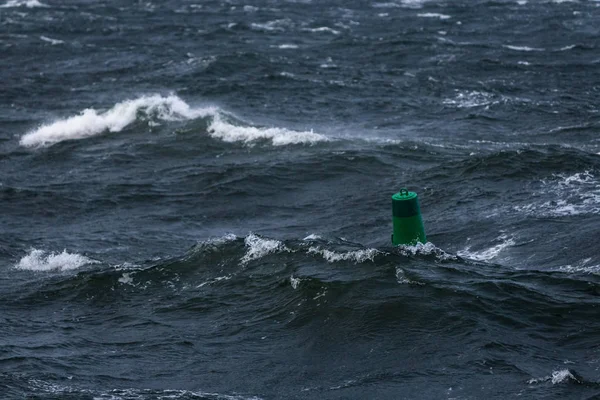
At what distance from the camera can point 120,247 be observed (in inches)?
888

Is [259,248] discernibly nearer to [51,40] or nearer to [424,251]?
[424,251]

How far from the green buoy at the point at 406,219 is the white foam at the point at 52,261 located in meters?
6.09

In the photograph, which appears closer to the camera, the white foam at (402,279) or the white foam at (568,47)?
the white foam at (402,279)

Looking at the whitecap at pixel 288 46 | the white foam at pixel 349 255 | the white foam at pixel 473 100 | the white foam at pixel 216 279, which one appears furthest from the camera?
the whitecap at pixel 288 46

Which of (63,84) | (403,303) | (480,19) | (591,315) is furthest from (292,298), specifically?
(480,19)

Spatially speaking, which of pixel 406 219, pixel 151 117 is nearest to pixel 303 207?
pixel 406 219

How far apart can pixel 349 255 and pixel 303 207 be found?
223 inches

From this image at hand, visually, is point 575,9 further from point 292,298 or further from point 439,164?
point 292,298

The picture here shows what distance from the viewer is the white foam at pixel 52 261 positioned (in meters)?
21.1

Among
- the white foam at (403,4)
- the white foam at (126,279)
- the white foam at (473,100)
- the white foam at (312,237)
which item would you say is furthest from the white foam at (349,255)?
the white foam at (403,4)

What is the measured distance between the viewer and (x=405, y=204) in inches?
686

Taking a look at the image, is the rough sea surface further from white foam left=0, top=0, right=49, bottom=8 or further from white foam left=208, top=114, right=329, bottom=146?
white foam left=0, top=0, right=49, bottom=8

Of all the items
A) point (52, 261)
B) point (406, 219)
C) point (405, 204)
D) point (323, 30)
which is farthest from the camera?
point (323, 30)

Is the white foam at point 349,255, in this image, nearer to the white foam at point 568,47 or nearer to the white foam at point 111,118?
the white foam at point 111,118
